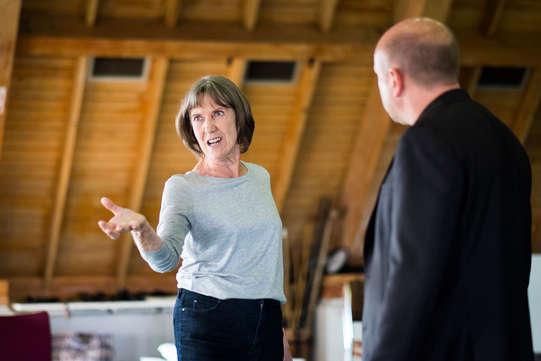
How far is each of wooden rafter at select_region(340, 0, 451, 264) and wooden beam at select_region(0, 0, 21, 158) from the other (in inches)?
102

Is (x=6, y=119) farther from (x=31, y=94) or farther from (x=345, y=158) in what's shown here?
(x=345, y=158)

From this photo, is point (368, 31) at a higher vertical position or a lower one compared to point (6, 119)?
higher

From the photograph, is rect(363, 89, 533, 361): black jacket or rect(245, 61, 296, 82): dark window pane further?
rect(245, 61, 296, 82): dark window pane

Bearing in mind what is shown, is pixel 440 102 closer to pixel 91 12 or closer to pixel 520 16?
pixel 91 12

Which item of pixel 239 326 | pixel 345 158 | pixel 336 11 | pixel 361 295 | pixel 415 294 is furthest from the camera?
pixel 345 158

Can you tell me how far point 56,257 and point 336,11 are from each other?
326 centimetres

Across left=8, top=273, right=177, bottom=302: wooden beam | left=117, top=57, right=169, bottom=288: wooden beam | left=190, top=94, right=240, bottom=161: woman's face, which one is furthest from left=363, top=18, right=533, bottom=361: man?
left=8, top=273, right=177, bottom=302: wooden beam

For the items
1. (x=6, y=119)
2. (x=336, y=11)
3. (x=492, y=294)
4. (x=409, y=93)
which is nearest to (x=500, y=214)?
(x=492, y=294)

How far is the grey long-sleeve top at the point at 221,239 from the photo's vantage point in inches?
116

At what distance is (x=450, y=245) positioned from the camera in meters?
2.37

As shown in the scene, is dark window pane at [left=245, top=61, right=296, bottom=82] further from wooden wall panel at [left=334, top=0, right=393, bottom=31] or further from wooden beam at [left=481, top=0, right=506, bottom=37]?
wooden beam at [left=481, top=0, right=506, bottom=37]

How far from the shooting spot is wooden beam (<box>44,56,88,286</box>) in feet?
25.0

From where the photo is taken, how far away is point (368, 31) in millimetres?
7672

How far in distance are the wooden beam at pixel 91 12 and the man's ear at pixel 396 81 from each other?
474 cm
